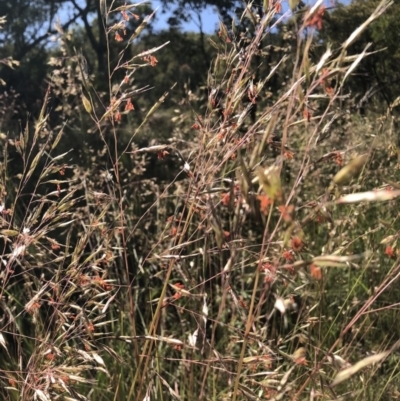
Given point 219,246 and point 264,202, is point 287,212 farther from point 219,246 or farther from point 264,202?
point 219,246

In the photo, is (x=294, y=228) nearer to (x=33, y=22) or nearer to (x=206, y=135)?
(x=206, y=135)

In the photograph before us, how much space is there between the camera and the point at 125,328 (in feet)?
7.77

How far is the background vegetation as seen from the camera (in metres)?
0.80

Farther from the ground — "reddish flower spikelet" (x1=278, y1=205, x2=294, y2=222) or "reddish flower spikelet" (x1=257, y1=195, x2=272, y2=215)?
"reddish flower spikelet" (x1=257, y1=195, x2=272, y2=215)

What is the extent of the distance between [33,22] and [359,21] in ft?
21.0

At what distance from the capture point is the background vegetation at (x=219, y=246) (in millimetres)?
798

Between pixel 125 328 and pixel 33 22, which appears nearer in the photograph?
pixel 125 328

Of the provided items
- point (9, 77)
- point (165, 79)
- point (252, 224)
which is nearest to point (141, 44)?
point (165, 79)

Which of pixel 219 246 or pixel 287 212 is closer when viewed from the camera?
pixel 287 212

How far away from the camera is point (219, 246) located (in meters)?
0.76

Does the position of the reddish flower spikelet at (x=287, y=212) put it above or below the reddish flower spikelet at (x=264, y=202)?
below

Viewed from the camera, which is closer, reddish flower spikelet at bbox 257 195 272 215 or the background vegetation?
reddish flower spikelet at bbox 257 195 272 215

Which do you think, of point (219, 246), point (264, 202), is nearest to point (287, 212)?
point (264, 202)

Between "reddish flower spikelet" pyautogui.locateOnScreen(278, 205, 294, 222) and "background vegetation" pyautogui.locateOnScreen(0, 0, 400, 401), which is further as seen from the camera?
"background vegetation" pyautogui.locateOnScreen(0, 0, 400, 401)
